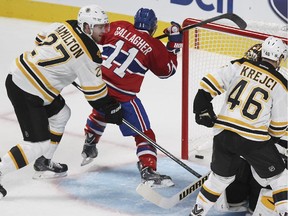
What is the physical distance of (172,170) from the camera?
4766 millimetres

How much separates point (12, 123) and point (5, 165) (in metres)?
1.26

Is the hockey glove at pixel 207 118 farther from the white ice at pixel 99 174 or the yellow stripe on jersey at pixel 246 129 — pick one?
the white ice at pixel 99 174

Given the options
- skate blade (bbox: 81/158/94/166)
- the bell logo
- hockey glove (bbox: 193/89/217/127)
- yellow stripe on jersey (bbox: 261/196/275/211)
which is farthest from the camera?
the bell logo

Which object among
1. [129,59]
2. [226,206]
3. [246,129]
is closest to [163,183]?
[226,206]

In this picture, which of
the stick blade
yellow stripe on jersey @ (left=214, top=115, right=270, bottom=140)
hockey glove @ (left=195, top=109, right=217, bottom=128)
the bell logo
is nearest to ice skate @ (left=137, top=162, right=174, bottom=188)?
the stick blade

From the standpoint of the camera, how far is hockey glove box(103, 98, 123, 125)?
4324 mm

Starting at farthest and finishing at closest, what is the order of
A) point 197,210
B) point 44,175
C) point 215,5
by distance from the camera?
point 215,5 → point 44,175 → point 197,210

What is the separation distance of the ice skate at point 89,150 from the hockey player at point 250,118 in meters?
1.19

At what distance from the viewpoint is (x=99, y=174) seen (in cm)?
471

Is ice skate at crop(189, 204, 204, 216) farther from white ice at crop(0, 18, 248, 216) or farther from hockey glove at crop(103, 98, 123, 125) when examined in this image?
hockey glove at crop(103, 98, 123, 125)

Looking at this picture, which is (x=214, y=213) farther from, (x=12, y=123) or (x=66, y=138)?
(x=12, y=123)

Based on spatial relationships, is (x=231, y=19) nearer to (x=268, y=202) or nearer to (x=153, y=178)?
(x=153, y=178)

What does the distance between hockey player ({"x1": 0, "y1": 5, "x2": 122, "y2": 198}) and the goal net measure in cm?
62

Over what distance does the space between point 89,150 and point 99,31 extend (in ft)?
3.07
